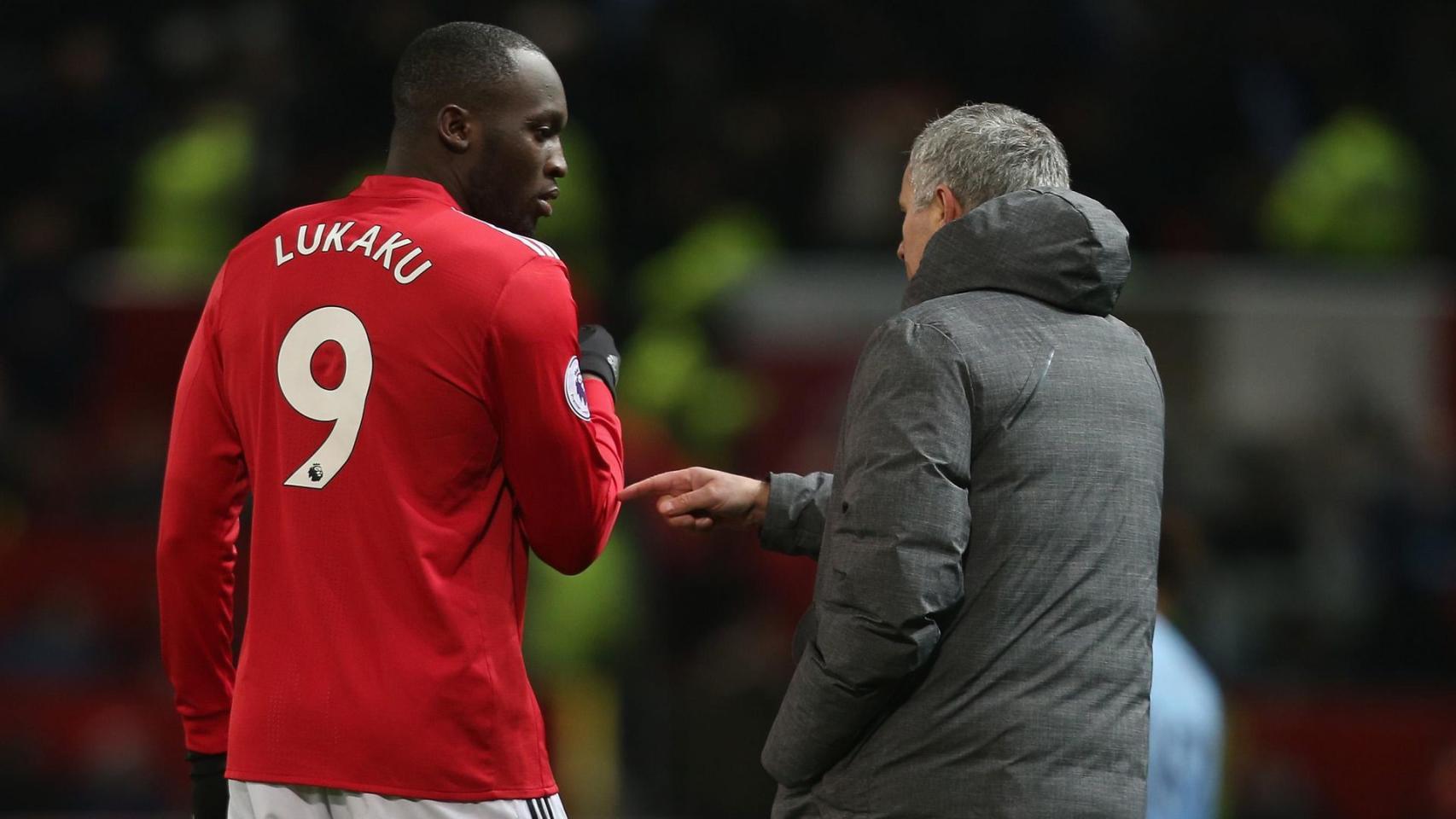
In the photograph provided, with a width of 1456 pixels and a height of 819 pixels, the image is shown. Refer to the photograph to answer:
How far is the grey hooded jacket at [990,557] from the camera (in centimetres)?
263

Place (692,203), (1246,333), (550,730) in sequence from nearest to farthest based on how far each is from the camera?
(550,730) < (1246,333) < (692,203)

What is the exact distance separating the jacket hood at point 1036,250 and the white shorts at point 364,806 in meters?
0.99

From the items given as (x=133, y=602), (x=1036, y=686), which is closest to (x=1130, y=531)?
(x=1036, y=686)

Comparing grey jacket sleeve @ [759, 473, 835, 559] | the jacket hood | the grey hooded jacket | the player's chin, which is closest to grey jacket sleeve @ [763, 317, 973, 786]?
the grey hooded jacket

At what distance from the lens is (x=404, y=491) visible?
2.75 meters

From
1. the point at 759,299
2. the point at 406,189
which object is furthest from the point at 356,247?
the point at 759,299

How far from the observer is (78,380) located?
860 centimetres

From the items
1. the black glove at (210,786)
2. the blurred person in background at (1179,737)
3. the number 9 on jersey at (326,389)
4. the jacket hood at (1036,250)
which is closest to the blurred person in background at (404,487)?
the number 9 on jersey at (326,389)

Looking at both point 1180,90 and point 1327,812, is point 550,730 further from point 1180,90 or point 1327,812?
point 1180,90

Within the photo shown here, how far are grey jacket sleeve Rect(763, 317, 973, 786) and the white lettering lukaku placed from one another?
0.70 metres

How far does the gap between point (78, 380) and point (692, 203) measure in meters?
3.05

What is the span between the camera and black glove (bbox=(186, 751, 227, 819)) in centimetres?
301

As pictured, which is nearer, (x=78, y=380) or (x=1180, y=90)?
(x=78, y=380)

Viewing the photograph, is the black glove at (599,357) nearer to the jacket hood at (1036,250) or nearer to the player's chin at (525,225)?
the player's chin at (525,225)
